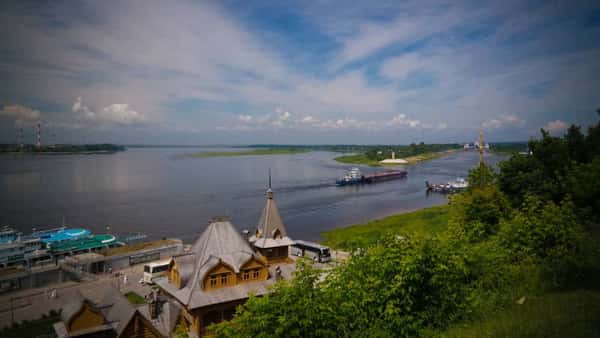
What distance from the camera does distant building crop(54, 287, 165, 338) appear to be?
10969mm

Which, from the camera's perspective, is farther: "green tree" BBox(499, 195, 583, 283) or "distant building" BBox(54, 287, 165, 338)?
"green tree" BBox(499, 195, 583, 283)

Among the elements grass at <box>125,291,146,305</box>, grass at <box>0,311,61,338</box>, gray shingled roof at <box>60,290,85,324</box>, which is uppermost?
gray shingled roof at <box>60,290,85,324</box>

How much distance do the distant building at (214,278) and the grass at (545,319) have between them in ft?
25.5

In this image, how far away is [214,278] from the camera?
14.2 m

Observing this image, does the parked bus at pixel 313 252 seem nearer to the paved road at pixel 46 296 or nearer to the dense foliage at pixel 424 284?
the paved road at pixel 46 296

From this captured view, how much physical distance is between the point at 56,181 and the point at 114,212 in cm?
3476

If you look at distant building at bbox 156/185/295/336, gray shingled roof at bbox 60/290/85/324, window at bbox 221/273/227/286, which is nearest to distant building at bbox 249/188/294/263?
distant building at bbox 156/185/295/336

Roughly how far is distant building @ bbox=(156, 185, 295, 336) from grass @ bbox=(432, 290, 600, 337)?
25.5 feet

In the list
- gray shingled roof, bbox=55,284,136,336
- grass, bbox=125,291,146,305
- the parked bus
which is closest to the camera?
gray shingled roof, bbox=55,284,136,336

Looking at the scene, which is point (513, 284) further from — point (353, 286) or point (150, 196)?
point (150, 196)

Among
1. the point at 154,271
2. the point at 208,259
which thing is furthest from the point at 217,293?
the point at 154,271

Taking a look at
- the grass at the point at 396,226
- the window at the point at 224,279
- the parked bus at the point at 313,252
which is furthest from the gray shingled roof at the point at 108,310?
the grass at the point at 396,226

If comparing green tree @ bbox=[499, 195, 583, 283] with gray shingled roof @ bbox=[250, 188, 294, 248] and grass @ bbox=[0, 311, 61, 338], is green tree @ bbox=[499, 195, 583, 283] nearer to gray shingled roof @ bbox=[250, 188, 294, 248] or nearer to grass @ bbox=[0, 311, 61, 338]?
gray shingled roof @ bbox=[250, 188, 294, 248]

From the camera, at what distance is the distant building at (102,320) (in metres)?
11.0
